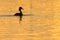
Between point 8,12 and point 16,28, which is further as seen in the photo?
point 8,12

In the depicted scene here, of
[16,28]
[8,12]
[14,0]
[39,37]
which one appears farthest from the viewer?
[14,0]

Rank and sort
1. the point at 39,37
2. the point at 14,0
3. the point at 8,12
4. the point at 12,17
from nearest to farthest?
the point at 39,37 → the point at 12,17 → the point at 8,12 → the point at 14,0

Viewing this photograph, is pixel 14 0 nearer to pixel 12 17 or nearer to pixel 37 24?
pixel 12 17

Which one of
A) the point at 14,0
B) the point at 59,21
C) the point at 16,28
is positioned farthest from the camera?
the point at 14,0

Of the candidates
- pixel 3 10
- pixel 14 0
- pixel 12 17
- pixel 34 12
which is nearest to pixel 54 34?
pixel 12 17

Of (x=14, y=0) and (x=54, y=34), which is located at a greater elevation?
(x=14, y=0)

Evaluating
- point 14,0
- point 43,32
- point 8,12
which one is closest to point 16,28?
point 43,32

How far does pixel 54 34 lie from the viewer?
77.9 ft

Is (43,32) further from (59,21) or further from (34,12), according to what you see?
(34,12)

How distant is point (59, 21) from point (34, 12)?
5.01 meters

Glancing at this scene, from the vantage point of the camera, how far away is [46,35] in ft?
77.5

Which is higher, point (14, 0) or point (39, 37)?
point (14, 0)

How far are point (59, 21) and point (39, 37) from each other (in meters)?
5.00

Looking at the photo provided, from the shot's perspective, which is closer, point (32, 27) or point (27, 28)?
point (27, 28)
